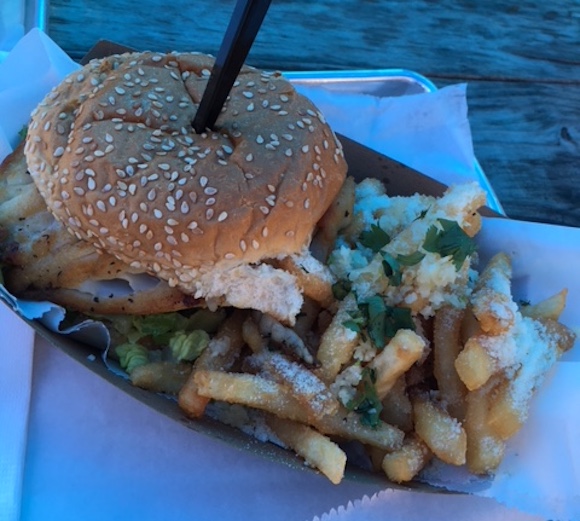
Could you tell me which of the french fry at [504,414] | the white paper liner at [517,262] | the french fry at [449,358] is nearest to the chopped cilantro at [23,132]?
the white paper liner at [517,262]

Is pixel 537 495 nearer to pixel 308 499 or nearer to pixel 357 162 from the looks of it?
pixel 308 499

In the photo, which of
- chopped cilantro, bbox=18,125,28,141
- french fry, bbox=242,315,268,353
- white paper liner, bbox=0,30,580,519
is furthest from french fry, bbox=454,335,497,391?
chopped cilantro, bbox=18,125,28,141

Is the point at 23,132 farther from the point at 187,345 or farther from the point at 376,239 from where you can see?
the point at 376,239

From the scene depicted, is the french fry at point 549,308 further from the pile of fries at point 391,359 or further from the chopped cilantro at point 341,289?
the chopped cilantro at point 341,289

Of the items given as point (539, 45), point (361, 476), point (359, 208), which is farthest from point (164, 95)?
point (539, 45)

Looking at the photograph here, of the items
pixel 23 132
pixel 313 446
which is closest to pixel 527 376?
pixel 313 446

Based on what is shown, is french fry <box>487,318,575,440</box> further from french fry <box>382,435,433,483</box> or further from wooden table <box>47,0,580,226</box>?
wooden table <box>47,0,580,226</box>

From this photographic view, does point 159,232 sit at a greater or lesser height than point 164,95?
lesser
